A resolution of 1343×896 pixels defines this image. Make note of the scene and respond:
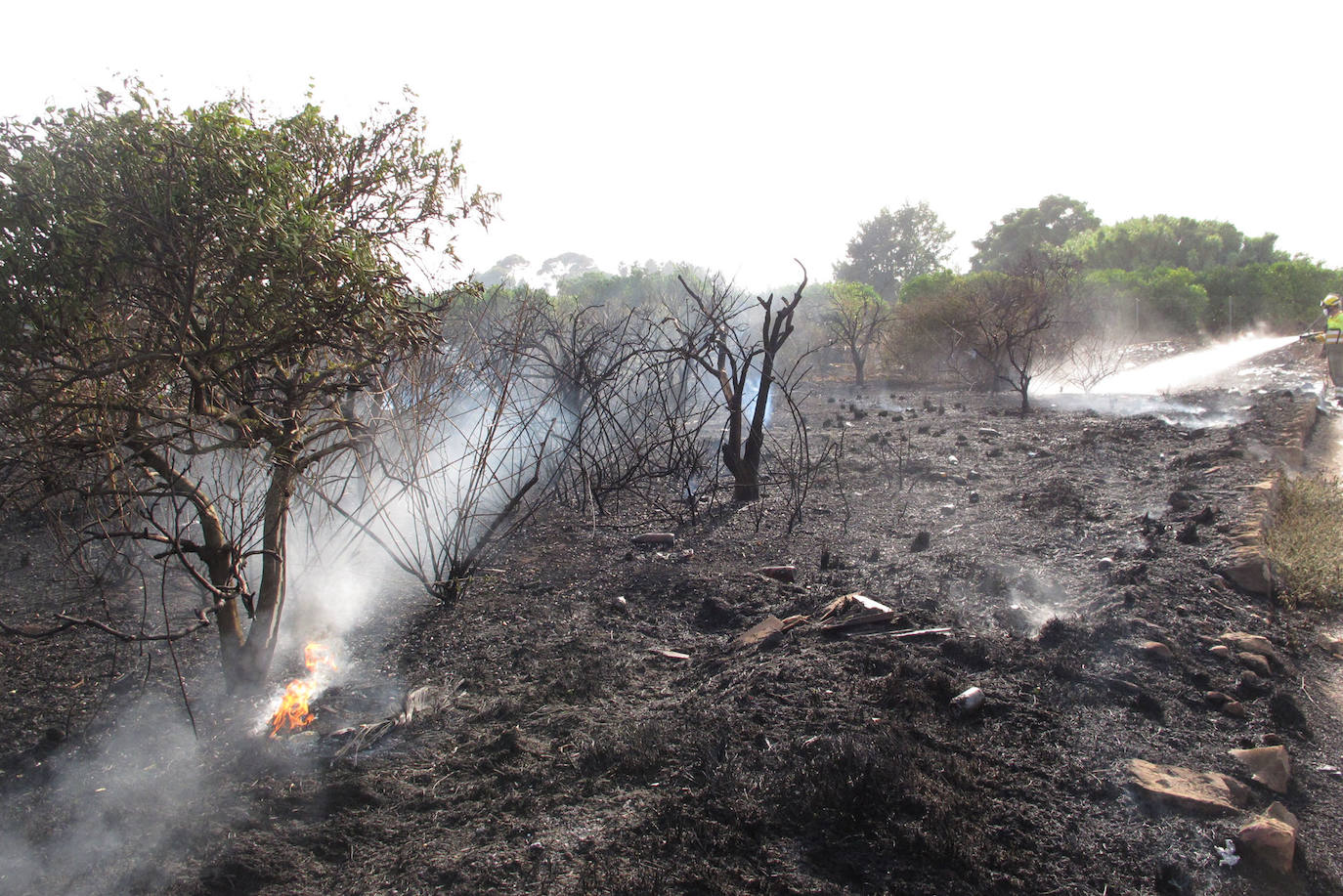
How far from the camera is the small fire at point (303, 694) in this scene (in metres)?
3.27

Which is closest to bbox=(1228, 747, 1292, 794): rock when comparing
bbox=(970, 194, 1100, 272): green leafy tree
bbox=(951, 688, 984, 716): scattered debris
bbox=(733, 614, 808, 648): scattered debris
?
bbox=(951, 688, 984, 716): scattered debris

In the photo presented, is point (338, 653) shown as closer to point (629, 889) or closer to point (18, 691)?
point (18, 691)

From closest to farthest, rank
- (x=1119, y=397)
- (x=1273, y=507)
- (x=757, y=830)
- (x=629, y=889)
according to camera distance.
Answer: (x=629, y=889) < (x=757, y=830) < (x=1273, y=507) < (x=1119, y=397)

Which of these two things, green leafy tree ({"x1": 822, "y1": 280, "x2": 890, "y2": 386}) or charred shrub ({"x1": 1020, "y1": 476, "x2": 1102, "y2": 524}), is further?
green leafy tree ({"x1": 822, "y1": 280, "x2": 890, "y2": 386})

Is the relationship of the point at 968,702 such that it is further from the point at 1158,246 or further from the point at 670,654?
the point at 1158,246

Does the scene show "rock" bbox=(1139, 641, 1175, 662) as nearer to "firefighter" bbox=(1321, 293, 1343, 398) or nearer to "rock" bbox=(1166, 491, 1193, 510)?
"rock" bbox=(1166, 491, 1193, 510)

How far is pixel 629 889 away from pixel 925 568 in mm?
3255

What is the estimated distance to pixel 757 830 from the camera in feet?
8.00

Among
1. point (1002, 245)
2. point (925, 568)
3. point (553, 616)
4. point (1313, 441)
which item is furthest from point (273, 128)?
point (1002, 245)

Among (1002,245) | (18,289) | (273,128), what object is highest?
(1002,245)

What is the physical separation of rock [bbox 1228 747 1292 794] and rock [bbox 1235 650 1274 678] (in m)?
0.81

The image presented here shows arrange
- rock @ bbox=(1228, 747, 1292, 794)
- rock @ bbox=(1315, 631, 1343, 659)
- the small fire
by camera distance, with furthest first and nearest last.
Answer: rock @ bbox=(1315, 631, 1343, 659)
the small fire
rock @ bbox=(1228, 747, 1292, 794)

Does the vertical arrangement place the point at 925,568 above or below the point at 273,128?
below

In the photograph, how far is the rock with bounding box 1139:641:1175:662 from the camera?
3.59m
